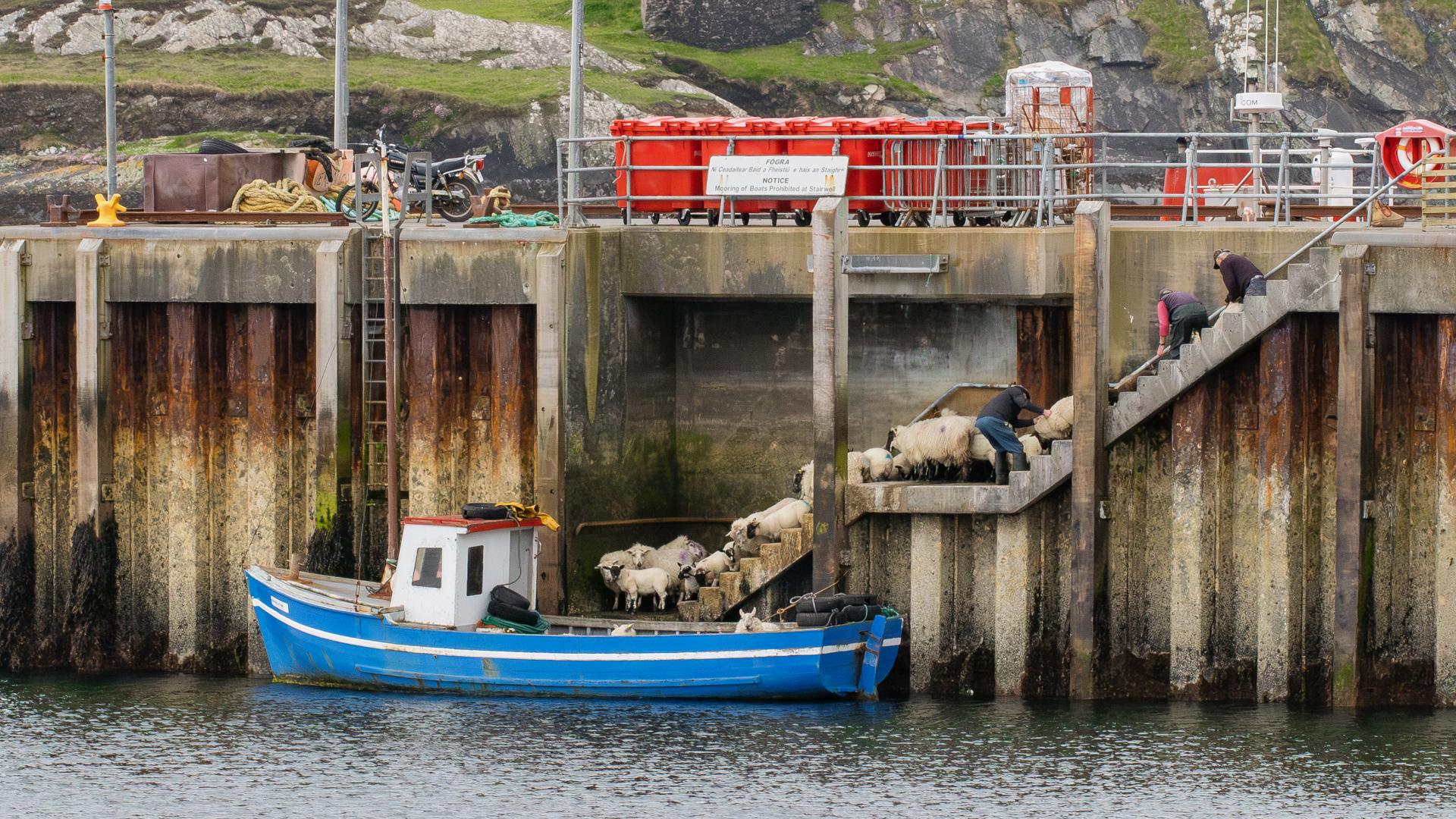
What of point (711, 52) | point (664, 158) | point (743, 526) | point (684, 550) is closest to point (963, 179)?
point (664, 158)

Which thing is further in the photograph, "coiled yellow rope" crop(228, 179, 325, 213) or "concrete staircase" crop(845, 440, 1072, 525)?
"coiled yellow rope" crop(228, 179, 325, 213)

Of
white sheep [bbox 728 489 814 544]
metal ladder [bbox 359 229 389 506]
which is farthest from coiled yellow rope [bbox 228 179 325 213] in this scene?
white sheep [bbox 728 489 814 544]

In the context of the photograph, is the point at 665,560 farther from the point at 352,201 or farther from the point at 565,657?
the point at 352,201

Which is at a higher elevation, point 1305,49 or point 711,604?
point 1305,49

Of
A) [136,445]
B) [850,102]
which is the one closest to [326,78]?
[850,102]

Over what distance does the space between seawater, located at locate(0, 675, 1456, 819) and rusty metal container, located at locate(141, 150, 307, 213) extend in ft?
28.8

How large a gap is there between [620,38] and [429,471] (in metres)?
67.5

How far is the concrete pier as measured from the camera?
1972 centimetres

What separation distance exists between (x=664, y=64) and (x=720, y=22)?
20.1ft

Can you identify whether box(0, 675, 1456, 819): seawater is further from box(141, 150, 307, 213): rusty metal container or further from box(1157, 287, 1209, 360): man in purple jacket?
box(141, 150, 307, 213): rusty metal container

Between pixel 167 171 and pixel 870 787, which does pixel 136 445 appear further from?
pixel 870 787

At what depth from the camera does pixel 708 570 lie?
22781 millimetres

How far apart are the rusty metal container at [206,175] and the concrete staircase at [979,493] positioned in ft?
38.4

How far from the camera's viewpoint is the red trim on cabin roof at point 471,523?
21.2 m
